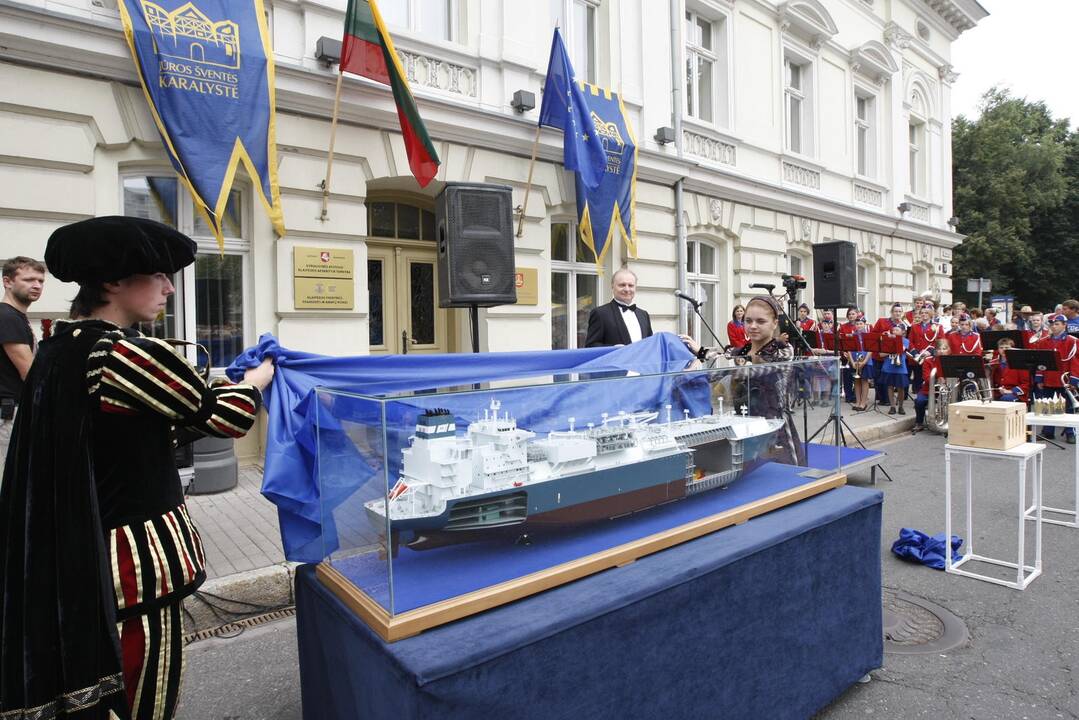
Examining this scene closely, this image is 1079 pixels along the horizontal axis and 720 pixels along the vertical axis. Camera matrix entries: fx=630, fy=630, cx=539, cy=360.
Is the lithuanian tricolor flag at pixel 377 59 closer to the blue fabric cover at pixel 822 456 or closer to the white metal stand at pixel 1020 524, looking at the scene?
the blue fabric cover at pixel 822 456

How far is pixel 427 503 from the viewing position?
1.95 metres

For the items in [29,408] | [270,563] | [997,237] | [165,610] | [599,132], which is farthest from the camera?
[997,237]

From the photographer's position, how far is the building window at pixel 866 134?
16486mm

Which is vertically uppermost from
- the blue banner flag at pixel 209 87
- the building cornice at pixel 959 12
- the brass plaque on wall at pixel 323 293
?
the building cornice at pixel 959 12

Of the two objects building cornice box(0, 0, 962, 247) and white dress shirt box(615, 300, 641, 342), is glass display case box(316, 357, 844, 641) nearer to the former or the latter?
white dress shirt box(615, 300, 641, 342)

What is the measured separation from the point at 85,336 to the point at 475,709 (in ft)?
4.51

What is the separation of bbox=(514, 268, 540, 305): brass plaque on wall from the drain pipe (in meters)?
3.22

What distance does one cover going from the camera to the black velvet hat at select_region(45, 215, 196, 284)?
1588 mm

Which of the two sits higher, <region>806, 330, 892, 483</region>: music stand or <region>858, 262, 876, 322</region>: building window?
<region>858, 262, 876, 322</region>: building window

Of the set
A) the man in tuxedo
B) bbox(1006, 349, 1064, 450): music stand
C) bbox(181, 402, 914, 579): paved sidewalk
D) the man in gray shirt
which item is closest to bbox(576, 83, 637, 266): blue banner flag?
the man in tuxedo

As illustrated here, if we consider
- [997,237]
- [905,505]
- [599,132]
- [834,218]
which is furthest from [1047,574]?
[997,237]

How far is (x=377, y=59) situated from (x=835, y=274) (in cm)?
762

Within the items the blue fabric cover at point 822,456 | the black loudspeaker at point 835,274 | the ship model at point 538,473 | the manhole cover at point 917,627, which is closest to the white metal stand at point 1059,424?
the manhole cover at point 917,627

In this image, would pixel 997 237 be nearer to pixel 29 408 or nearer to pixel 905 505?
pixel 905 505
